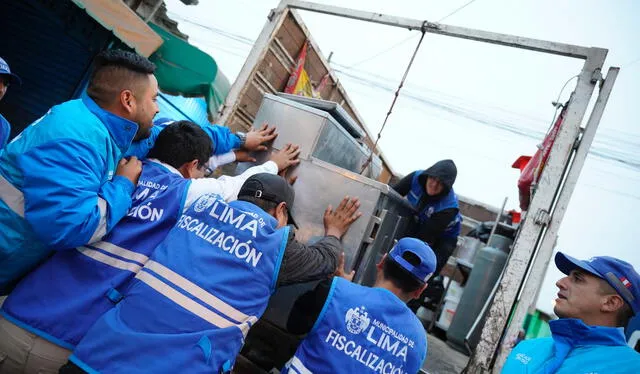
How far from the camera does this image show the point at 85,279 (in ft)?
4.60

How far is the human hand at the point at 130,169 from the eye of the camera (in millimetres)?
1600

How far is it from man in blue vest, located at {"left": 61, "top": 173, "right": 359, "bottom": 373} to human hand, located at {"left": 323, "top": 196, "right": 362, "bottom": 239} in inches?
23.8

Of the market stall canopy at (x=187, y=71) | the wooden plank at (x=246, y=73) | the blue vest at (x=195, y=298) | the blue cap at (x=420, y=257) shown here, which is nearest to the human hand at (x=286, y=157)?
the blue vest at (x=195, y=298)

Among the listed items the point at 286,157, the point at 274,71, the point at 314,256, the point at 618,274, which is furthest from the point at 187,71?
the point at 618,274

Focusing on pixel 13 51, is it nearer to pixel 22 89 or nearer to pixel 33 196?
pixel 22 89

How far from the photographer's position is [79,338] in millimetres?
1371

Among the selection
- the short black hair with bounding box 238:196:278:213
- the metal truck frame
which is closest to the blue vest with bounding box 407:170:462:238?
the metal truck frame

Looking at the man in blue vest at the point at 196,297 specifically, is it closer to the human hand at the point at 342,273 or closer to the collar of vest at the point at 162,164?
the collar of vest at the point at 162,164

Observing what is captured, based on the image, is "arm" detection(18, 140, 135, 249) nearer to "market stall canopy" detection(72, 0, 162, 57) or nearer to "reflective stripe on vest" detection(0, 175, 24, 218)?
"reflective stripe on vest" detection(0, 175, 24, 218)

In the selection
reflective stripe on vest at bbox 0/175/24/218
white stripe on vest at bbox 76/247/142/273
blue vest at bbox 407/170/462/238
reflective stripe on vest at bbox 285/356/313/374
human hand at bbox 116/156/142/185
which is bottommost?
reflective stripe on vest at bbox 285/356/313/374

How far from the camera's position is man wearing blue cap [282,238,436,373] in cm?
156

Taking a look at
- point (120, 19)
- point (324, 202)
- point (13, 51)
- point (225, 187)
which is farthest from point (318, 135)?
point (13, 51)

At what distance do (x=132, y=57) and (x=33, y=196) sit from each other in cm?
75

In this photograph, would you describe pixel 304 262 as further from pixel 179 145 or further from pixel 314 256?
pixel 179 145
